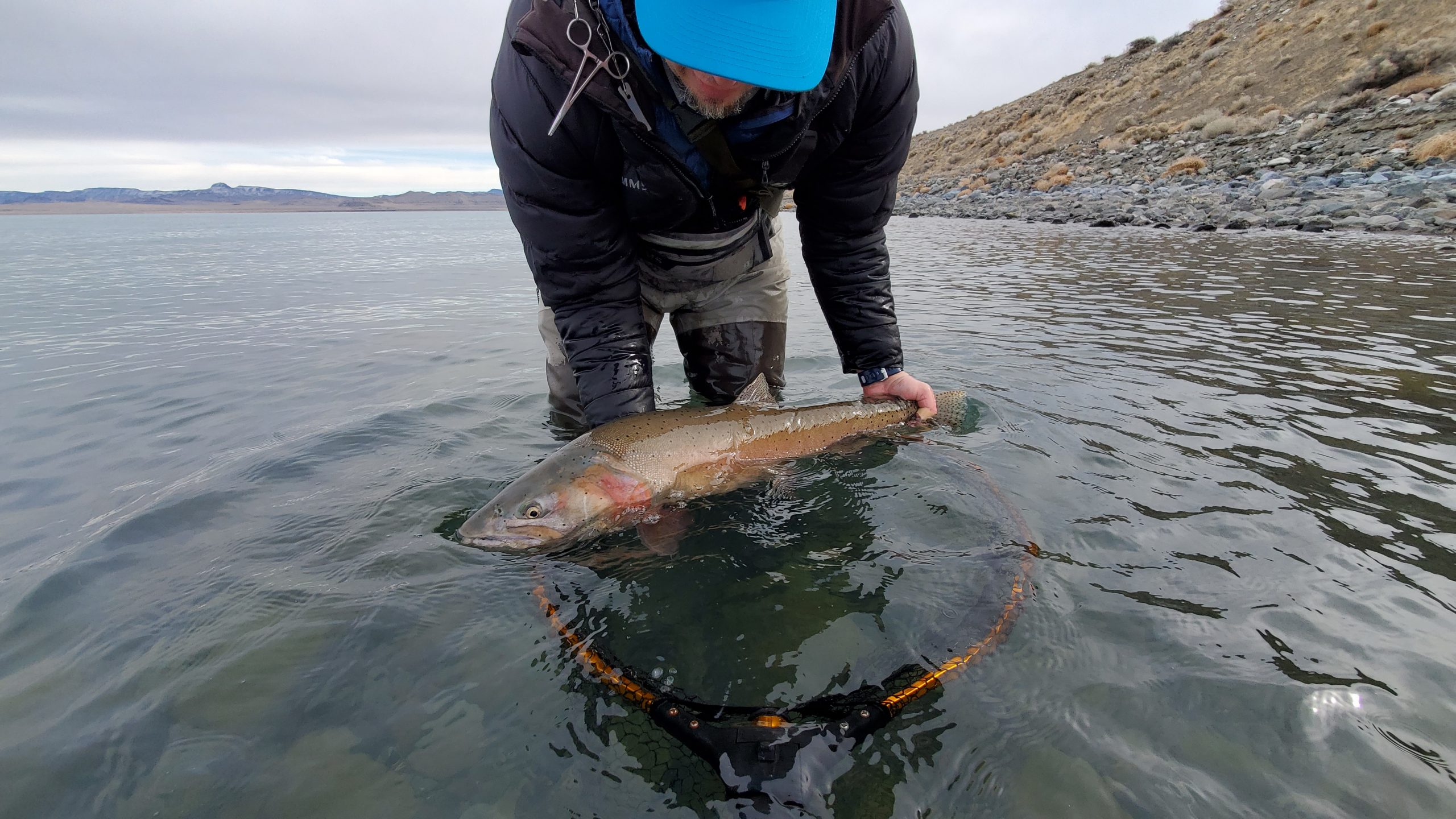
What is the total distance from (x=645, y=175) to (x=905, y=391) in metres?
2.10

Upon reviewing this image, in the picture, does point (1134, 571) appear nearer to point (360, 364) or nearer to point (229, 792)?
point (229, 792)

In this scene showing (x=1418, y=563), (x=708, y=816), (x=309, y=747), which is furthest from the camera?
(x=1418, y=563)

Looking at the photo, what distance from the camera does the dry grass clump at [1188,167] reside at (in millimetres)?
20328

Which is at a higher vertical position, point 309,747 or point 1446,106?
point 1446,106

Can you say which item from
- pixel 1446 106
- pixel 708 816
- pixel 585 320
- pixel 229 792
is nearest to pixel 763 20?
pixel 585 320

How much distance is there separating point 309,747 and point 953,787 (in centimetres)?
195

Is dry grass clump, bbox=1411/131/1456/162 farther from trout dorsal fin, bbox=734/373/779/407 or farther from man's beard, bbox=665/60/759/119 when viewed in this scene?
man's beard, bbox=665/60/759/119

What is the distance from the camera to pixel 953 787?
6.20ft

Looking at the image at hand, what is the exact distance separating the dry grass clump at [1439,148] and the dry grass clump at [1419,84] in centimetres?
518

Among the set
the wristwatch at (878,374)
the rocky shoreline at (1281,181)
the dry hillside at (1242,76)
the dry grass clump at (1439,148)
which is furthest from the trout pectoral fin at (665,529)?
the dry hillside at (1242,76)

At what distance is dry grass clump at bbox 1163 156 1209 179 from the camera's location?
20328 mm

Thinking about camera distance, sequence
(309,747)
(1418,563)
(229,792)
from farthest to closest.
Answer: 1. (1418,563)
2. (309,747)
3. (229,792)

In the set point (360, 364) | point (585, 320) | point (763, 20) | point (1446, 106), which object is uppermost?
point (1446, 106)

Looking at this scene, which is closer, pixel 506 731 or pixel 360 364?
pixel 506 731
